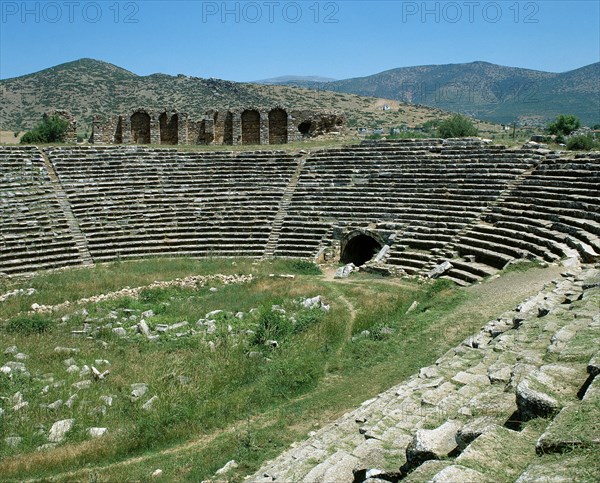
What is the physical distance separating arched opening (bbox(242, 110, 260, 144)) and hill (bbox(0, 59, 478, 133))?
20.7m

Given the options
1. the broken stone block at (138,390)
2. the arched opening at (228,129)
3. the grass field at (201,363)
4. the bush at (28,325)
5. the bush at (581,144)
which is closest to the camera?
the grass field at (201,363)

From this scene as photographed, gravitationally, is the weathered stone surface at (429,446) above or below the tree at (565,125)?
below

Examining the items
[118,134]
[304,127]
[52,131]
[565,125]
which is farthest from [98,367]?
[565,125]

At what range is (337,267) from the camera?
19.3m

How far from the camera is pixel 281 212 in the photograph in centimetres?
2225

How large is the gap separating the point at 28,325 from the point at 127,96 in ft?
164

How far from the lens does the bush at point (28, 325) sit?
11992 millimetres

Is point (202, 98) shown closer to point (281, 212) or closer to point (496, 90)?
point (281, 212)

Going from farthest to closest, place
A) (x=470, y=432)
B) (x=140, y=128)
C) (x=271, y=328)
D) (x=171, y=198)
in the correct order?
(x=140, y=128) < (x=171, y=198) < (x=271, y=328) < (x=470, y=432)

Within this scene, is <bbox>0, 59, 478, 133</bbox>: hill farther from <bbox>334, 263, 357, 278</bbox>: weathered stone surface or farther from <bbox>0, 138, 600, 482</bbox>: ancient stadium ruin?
<bbox>334, 263, 357, 278</bbox>: weathered stone surface

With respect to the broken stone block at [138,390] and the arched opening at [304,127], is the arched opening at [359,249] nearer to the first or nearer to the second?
the arched opening at [304,127]

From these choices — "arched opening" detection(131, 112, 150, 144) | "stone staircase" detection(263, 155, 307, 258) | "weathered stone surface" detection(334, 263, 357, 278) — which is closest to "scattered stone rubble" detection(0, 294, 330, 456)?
"weathered stone surface" detection(334, 263, 357, 278)

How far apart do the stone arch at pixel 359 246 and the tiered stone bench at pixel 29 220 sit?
9.52 meters

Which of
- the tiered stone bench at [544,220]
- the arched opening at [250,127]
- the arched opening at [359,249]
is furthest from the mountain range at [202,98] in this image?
the tiered stone bench at [544,220]
